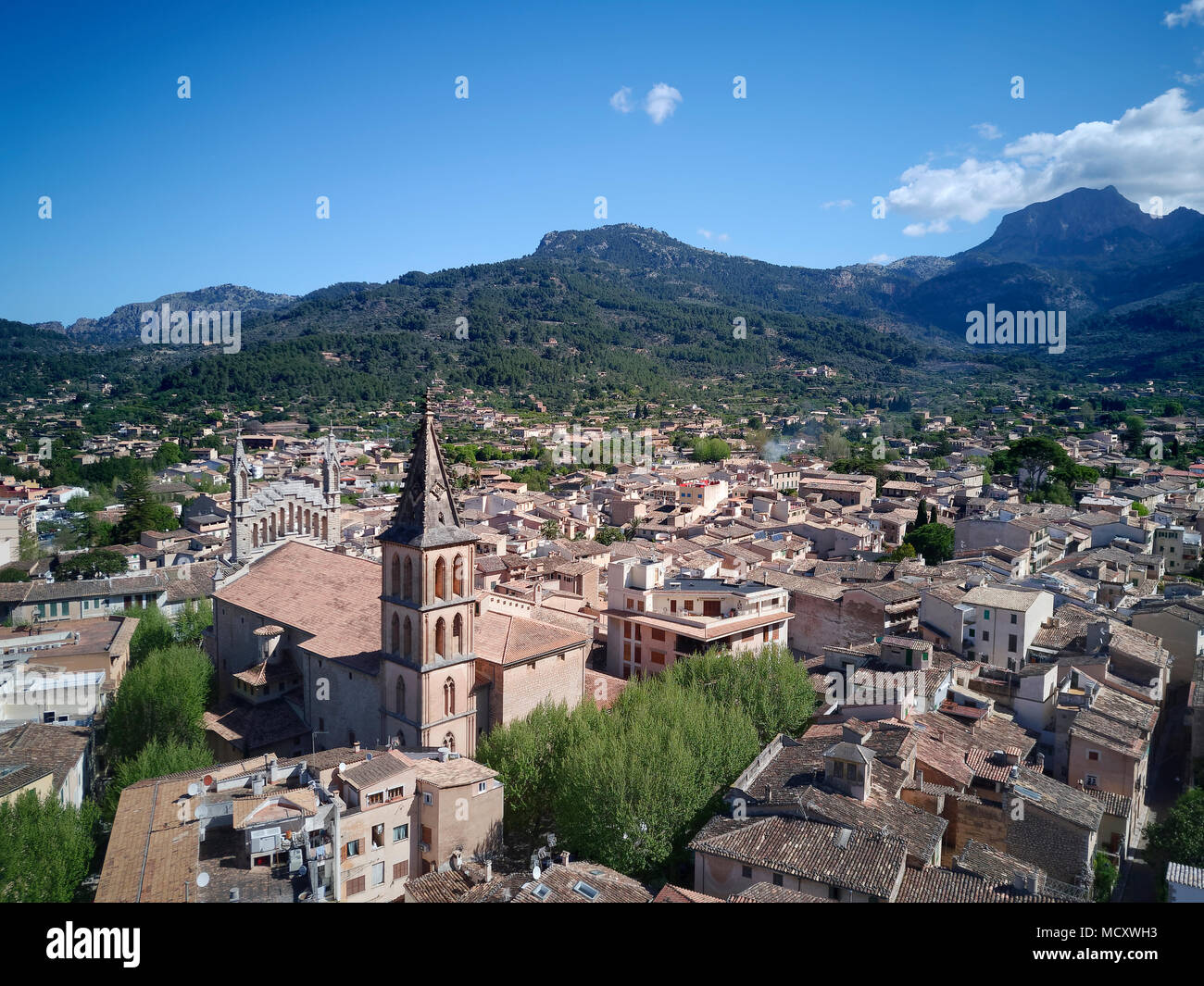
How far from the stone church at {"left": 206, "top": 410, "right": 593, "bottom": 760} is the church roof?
0.03 m

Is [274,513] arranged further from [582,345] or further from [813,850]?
[582,345]

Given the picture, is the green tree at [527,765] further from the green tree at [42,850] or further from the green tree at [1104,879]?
the green tree at [1104,879]

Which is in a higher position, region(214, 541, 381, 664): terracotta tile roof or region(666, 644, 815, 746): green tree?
region(214, 541, 381, 664): terracotta tile roof

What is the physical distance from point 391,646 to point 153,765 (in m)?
6.65

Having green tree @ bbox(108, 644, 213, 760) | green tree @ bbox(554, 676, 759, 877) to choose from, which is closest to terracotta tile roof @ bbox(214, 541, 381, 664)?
green tree @ bbox(108, 644, 213, 760)

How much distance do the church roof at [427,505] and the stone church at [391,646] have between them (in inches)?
1.3

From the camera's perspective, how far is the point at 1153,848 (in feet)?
66.5

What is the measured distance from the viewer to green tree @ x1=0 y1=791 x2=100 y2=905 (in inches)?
612

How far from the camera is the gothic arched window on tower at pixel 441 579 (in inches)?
832

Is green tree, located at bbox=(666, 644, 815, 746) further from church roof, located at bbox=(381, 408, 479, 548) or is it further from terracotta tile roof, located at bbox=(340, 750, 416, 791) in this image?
terracotta tile roof, located at bbox=(340, 750, 416, 791)

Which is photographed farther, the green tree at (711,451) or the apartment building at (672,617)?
the green tree at (711,451)

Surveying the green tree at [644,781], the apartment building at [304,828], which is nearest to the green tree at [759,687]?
the green tree at [644,781]

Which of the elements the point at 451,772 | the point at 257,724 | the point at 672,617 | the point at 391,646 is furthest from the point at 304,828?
the point at 672,617

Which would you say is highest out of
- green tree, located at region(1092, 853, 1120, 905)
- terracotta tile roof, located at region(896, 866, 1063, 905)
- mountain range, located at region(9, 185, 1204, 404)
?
mountain range, located at region(9, 185, 1204, 404)
